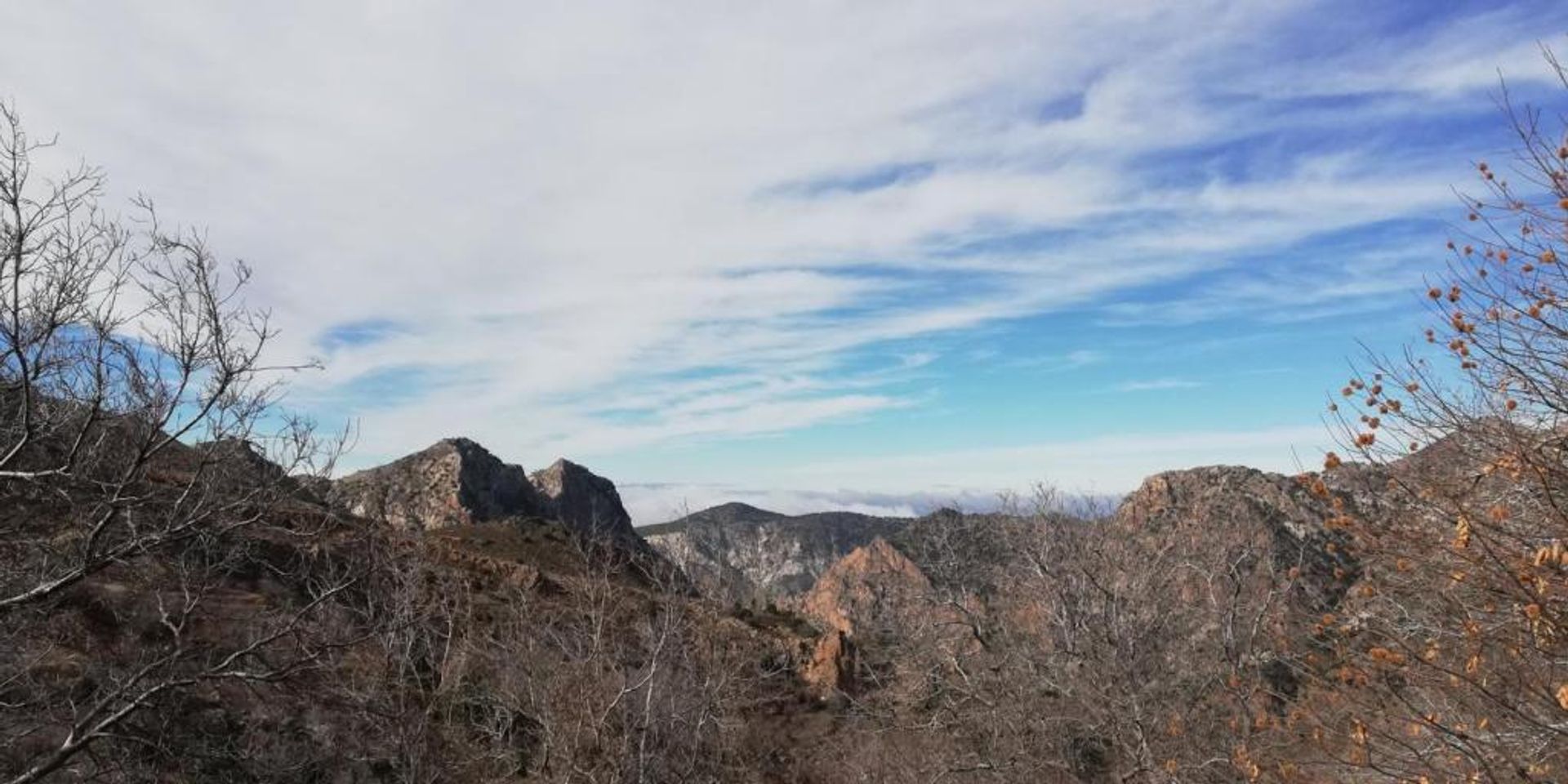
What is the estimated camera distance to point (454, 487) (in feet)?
Answer: 208

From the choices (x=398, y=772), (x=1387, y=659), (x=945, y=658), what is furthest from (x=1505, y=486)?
(x=398, y=772)

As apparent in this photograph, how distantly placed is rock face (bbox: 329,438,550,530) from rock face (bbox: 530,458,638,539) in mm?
5216

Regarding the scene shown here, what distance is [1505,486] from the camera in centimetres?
828

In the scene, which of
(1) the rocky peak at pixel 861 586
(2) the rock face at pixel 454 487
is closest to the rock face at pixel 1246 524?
(1) the rocky peak at pixel 861 586

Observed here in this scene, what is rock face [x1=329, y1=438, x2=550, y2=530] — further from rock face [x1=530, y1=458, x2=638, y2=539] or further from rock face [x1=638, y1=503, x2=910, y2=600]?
rock face [x1=638, y1=503, x2=910, y2=600]

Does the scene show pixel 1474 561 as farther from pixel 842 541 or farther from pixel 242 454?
pixel 842 541

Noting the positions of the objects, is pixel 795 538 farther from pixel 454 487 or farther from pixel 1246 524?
pixel 1246 524

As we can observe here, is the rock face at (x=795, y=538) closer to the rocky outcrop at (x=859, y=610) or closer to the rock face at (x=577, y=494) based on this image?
the rock face at (x=577, y=494)

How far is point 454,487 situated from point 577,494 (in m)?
20.8

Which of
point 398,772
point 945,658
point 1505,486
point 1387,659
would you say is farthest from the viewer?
point 945,658

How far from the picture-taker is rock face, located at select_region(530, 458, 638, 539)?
79312mm

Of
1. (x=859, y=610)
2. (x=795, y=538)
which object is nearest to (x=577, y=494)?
(x=859, y=610)

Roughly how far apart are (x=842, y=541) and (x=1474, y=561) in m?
119

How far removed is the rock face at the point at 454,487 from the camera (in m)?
60.6
